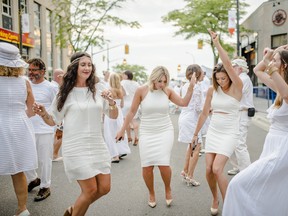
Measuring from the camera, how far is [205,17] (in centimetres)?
3177

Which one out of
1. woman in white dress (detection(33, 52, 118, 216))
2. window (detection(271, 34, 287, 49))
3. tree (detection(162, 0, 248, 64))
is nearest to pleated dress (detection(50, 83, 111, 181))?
woman in white dress (detection(33, 52, 118, 216))

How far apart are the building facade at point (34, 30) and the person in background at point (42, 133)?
1542cm

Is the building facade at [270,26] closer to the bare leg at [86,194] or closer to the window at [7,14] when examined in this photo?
the window at [7,14]

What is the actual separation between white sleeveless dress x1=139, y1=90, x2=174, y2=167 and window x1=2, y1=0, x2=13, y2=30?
21.3 meters

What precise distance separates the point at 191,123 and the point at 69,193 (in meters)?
2.77

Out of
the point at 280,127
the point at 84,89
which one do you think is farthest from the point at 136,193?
the point at 280,127

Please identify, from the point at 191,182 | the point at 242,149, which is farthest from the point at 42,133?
the point at 242,149

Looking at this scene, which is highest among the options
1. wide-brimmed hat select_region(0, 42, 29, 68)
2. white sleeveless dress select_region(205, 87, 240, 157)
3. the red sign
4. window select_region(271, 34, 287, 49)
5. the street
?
window select_region(271, 34, 287, 49)

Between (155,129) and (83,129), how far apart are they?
4.61ft

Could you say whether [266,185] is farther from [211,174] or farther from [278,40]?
[278,40]

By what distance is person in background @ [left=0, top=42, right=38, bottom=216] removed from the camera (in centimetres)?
411

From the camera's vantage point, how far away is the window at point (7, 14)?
23.3 metres

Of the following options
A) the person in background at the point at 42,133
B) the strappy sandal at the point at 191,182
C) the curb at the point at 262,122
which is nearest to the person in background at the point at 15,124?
the person in background at the point at 42,133

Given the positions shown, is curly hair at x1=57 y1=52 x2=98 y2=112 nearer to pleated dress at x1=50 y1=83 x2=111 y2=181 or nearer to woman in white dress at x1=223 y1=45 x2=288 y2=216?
pleated dress at x1=50 y1=83 x2=111 y2=181
